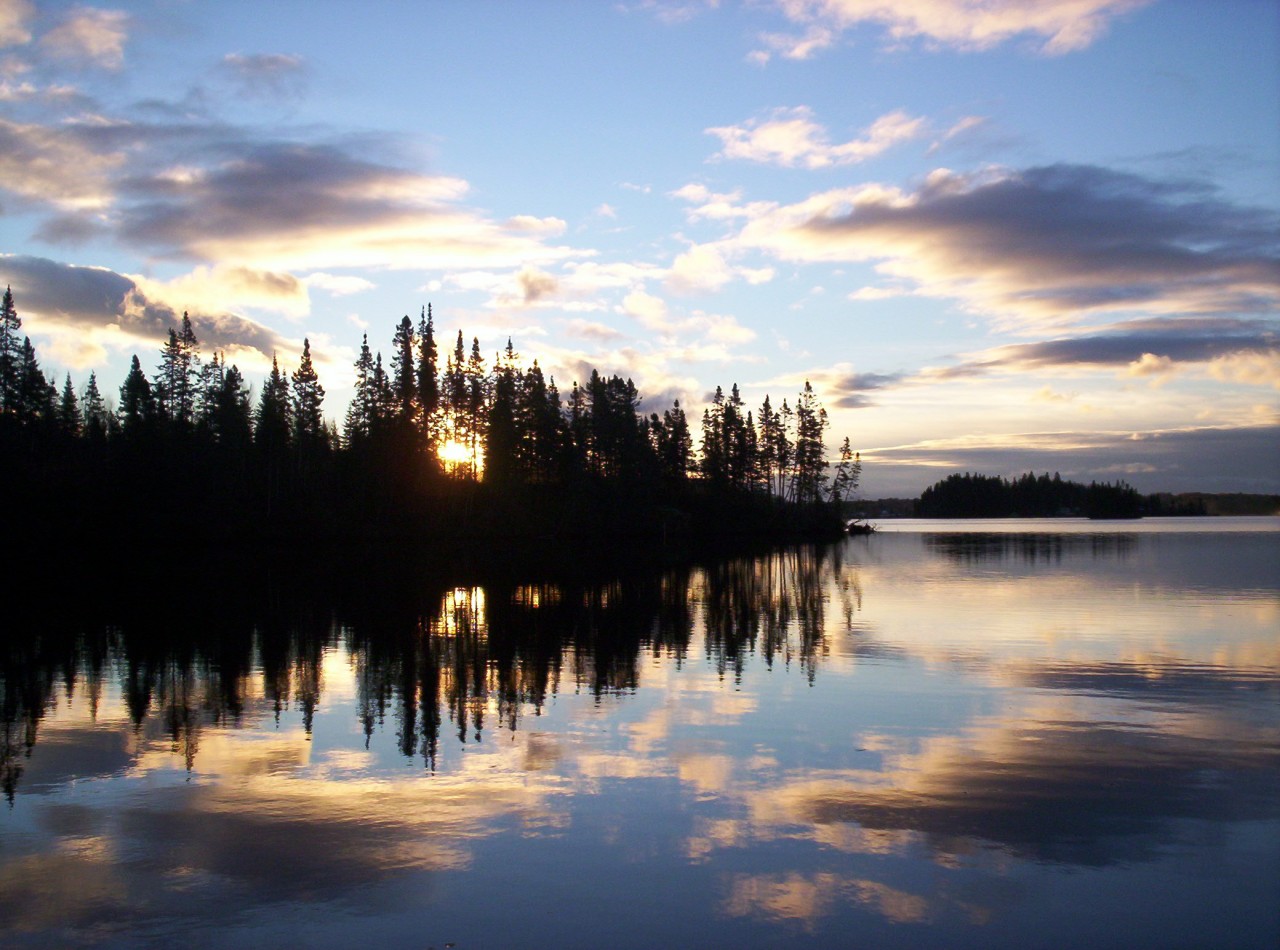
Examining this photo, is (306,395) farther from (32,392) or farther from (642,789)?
(642,789)

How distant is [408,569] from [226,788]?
132 ft

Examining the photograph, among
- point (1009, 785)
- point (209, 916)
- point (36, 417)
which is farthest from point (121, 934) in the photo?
point (36, 417)

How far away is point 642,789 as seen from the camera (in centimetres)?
1111

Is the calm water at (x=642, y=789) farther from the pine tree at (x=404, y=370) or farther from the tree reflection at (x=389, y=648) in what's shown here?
the pine tree at (x=404, y=370)

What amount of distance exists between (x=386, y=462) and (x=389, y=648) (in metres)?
63.4

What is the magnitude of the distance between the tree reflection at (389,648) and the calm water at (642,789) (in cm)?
16

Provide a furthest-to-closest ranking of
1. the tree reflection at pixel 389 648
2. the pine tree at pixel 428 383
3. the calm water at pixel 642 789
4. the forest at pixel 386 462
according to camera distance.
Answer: the pine tree at pixel 428 383, the forest at pixel 386 462, the tree reflection at pixel 389 648, the calm water at pixel 642 789

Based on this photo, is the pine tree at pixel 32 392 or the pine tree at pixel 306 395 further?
the pine tree at pixel 306 395

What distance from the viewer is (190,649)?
22.3 meters

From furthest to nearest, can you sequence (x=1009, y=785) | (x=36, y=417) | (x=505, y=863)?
(x=36, y=417)
(x=1009, y=785)
(x=505, y=863)

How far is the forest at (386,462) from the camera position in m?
65.4

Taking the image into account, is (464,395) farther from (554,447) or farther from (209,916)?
(209,916)

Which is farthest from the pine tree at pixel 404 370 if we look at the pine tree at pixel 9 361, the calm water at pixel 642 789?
the calm water at pixel 642 789

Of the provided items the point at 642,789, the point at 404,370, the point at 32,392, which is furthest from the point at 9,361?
the point at 642,789
